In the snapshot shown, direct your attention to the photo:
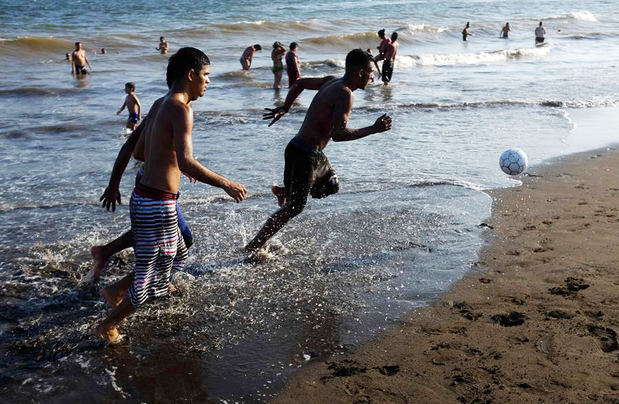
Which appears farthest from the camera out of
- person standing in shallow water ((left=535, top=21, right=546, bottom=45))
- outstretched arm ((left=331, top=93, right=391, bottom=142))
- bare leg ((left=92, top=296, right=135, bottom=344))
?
person standing in shallow water ((left=535, top=21, right=546, bottom=45))

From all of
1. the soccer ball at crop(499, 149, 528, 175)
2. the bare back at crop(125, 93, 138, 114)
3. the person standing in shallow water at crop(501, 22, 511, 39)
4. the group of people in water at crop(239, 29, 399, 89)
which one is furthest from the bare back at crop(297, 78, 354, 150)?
the person standing in shallow water at crop(501, 22, 511, 39)

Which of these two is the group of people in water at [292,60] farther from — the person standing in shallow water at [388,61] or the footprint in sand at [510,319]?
the footprint in sand at [510,319]

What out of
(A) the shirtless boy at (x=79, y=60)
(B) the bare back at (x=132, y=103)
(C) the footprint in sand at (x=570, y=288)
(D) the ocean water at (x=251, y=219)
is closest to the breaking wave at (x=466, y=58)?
(D) the ocean water at (x=251, y=219)

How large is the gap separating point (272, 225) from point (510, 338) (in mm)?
2312

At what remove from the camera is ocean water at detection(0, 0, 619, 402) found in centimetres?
431

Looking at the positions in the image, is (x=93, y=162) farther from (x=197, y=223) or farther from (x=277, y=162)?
(x=197, y=223)

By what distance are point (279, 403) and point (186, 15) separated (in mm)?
40113

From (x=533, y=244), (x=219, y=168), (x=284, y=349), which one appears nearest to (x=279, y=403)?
(x=284, y=349)

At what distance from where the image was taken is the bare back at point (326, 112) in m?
5.59

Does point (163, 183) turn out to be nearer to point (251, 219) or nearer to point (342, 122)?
point (342, 122)

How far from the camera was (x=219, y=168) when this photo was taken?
9633mm

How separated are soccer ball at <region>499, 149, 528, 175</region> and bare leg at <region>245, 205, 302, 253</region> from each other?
3.17m

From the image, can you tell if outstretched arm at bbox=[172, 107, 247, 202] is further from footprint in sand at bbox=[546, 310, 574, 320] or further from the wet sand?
footprint in sand at bbox=[546, 310, 574, 320]

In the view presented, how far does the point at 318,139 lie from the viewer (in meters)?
5.82
